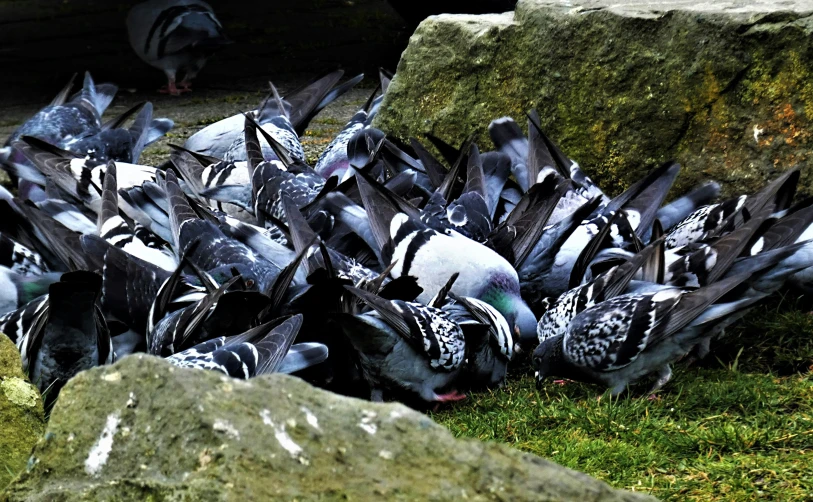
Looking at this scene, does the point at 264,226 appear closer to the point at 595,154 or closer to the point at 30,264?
the point at 30,264

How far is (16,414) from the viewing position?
285cm

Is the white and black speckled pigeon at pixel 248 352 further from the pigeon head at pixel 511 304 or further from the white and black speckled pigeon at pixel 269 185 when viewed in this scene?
the white and black speckled pigeon at pixel 269 185

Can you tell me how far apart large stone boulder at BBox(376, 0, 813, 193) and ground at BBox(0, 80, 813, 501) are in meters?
0.88

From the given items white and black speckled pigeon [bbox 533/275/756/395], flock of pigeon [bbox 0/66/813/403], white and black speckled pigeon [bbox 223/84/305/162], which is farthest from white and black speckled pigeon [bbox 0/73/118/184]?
white and black speckled pigeon [bbox 533/275/756/395]

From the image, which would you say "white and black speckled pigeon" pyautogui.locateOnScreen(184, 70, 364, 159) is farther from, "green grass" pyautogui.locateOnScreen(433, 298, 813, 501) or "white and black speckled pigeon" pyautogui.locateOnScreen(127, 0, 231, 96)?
"green grass" pyautogui.locateOnScreen(433, 298, 813, 501)

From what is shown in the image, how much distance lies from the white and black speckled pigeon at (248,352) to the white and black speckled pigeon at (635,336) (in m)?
0.88

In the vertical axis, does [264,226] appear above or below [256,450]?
below

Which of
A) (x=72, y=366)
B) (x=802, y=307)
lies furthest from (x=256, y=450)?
(x=802, y=307)

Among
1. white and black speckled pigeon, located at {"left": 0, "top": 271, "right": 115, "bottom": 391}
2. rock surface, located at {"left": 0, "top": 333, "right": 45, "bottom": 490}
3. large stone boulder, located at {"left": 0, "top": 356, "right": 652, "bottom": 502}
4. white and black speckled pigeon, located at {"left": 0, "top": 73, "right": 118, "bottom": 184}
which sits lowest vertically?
white and black speckled pigeon, located at {"left": 0, "top": 73, "right": 118, "bottom": 184}

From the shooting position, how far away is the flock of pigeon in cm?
369

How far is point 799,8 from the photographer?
4.55 metres

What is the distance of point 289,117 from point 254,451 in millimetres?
4591

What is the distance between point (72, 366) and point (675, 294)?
6.97ft

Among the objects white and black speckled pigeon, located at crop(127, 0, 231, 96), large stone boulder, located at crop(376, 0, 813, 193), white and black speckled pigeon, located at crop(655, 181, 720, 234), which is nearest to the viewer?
large stone boulder, located at crop(376, 0, 813, 193)
